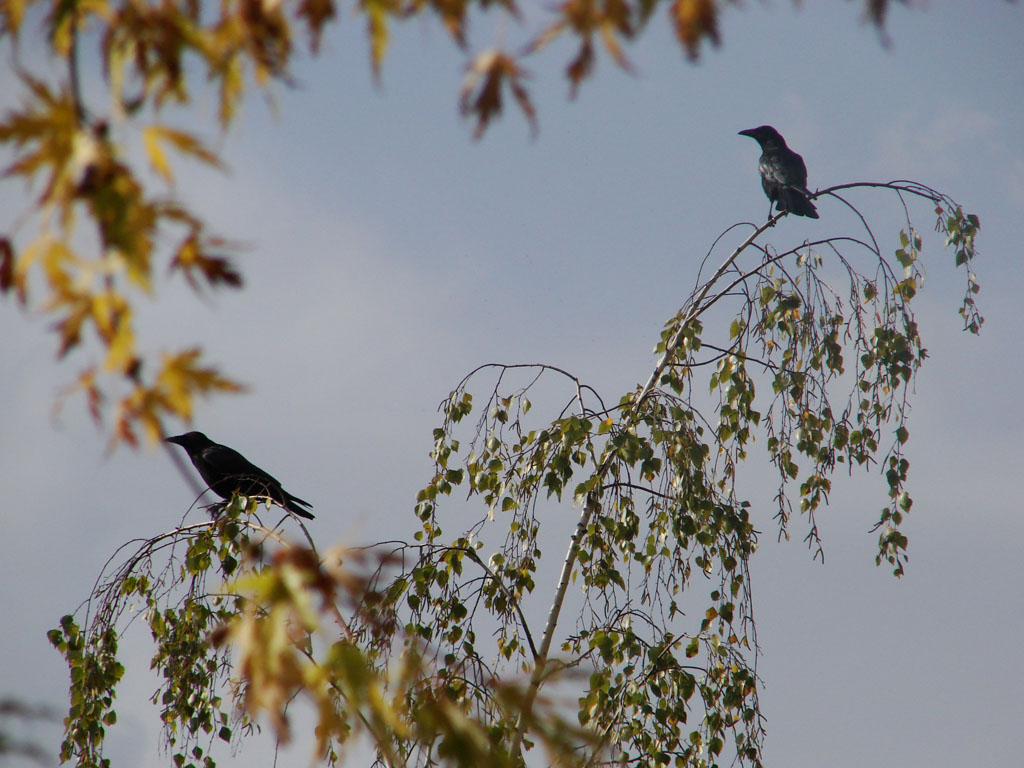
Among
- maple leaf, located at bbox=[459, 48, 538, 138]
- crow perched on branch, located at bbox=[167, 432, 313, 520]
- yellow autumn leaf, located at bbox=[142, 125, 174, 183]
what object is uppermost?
crow perched on branch, located at bbox=[167, 432, 313, 520]

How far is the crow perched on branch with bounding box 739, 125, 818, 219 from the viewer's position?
4.86 metres

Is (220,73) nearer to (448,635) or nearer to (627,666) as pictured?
(448,635)

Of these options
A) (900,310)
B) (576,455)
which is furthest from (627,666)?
(900,310)

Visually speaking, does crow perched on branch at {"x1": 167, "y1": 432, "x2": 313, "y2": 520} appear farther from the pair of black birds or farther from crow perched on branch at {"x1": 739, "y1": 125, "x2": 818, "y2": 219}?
crow perched on branch at {"x1": 739, "y1": 125, "x2": 818, "y2": 219}

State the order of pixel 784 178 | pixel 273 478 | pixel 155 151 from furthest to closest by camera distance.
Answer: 1. pixel 784 178
2. pixel 273 478
3. pixel 155 151

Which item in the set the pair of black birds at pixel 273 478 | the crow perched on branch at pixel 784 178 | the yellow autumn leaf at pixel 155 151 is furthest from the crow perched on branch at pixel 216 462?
the yellow autumn leaf at pixel 155 151

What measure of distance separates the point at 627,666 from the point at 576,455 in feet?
2.42

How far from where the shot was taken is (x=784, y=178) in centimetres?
497

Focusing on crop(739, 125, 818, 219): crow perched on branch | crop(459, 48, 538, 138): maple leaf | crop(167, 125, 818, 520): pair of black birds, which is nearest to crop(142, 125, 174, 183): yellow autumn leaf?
crop(459, 48, 538, 138): maple leaf

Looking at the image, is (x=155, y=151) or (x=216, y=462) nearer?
(x=155, y=151)

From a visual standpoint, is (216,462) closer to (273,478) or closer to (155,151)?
(273,478)

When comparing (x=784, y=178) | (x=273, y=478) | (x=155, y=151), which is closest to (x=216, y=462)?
(x=273, y=478)

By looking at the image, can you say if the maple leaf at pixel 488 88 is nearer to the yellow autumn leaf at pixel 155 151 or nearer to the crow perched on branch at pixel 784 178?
the yellow autumn leaf at pixel 155 151

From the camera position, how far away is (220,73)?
1075mm
